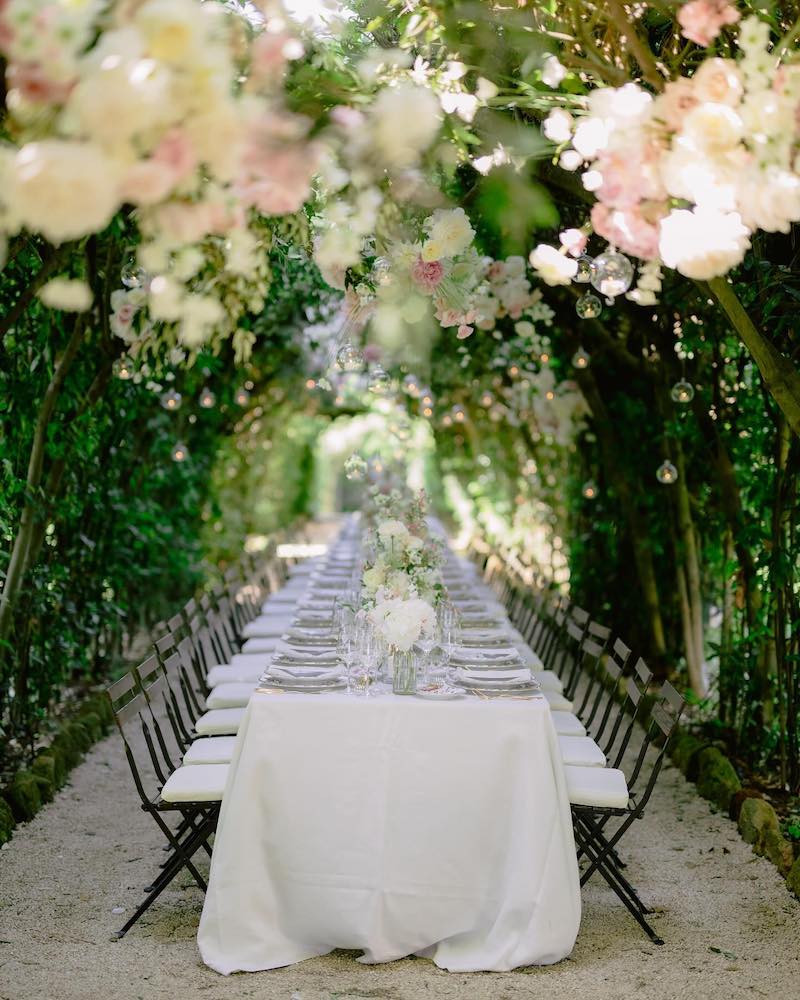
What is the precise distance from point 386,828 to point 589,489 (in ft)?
14.3

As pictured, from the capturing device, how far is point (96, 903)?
3.51 m

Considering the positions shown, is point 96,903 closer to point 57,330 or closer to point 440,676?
point 440,676

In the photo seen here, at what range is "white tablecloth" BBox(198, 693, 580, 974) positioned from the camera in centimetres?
308

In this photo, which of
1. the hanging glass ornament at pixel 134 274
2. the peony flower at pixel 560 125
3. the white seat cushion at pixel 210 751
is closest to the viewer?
the peony flower at pixel 560 125

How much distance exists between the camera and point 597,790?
3.34m

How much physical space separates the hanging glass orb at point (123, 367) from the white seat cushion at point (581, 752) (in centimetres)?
224

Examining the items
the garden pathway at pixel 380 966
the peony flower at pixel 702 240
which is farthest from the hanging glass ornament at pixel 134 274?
the garden pathway at pixel 380 966

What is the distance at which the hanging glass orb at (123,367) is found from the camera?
432 centimetres

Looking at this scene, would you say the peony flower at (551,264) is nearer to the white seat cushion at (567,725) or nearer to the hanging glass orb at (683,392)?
the white seat cushion at (567,725)

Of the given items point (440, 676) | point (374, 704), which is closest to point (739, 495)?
point (440, 676)

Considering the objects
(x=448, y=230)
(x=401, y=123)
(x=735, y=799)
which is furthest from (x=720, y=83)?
(x=735, y=799)

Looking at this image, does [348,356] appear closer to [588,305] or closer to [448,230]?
[448,230]

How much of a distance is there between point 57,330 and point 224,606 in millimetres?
1840

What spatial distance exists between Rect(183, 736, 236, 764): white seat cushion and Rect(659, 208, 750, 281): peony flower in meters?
Answer: 2.13
